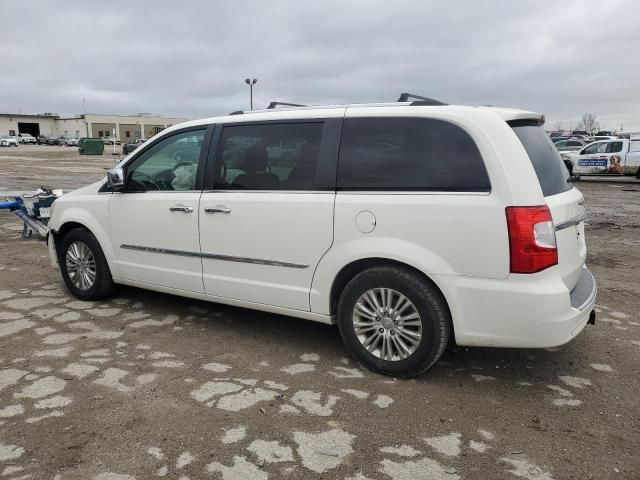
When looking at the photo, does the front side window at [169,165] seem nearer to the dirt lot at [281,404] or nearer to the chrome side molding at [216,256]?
the chrome side molding at [216,256]

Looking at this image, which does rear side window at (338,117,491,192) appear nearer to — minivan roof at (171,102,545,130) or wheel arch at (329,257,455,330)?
minivan roof at (171,102,545,130)

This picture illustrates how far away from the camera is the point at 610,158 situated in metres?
21.1

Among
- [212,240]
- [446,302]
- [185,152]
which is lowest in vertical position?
[446,302]

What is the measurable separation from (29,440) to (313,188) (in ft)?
7.46

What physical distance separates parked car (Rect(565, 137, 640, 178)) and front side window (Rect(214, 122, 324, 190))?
68.3 ft

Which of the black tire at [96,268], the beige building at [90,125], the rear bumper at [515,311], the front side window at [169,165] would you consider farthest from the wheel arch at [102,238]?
the beige building at [90,125]

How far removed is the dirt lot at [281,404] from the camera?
2.72 metres

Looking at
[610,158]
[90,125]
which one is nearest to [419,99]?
[610,158]

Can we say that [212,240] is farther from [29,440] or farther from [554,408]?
[554,408]

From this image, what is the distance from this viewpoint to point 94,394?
3422 mm

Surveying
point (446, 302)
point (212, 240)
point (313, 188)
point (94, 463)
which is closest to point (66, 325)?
point (212, 240)

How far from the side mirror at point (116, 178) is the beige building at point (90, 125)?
4301 inches

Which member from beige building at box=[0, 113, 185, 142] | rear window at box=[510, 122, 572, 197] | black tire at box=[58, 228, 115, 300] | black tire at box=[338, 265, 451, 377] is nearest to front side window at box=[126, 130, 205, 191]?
black tire at box=[58, 228, 115, 300]

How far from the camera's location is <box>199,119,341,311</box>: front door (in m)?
3.78
